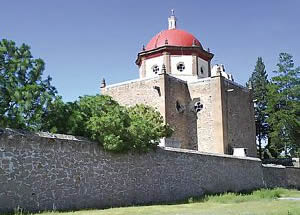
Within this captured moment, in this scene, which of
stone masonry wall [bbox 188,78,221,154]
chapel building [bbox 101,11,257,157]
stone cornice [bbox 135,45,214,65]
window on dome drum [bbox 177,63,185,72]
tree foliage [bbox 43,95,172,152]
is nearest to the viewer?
tree foliage [bbox 43,95,172,152]

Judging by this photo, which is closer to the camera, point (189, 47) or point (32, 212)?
point (32, 212)

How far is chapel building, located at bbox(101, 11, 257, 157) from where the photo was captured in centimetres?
3088

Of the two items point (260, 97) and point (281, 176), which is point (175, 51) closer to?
point (281, 176)

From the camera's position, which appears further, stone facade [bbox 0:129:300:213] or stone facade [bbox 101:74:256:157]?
stone facade [bbox 101:74:256:157]

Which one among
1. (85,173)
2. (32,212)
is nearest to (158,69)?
(85,173)

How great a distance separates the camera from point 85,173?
48.0 ft

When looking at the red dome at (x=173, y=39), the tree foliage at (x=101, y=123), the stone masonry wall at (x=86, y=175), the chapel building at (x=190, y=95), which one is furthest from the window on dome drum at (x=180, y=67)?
the tree foliage at (x=101, y=123)

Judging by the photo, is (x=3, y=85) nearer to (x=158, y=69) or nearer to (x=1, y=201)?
(x=1, y=201)

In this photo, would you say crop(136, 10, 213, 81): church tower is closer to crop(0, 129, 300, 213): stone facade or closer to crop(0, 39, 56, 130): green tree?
crop(0, 129, 300, 213): stone facade

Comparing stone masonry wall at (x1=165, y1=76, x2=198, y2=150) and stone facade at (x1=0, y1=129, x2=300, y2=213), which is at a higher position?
stone masonry wall at (x1=165, y1=76, x2=198, y2=150)

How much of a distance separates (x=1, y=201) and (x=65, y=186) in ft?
8.45

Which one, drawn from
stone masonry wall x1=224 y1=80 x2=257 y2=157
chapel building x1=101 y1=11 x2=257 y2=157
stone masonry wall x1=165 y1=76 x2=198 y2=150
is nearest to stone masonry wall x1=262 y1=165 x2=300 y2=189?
chapel building x1=101 y1=11 x2=257 y2=157

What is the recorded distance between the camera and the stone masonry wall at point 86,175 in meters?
12.2

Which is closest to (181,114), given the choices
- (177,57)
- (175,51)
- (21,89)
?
(177,57)
